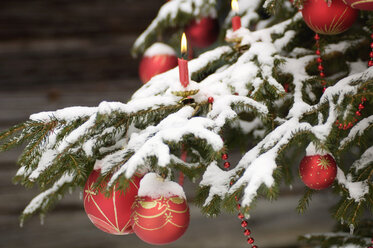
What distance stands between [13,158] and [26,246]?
0.43 meters

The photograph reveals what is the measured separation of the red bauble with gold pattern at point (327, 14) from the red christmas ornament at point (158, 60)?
531mm

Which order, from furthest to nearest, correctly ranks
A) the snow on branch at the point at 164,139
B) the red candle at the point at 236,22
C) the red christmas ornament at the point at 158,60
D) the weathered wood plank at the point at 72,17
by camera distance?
the weathered wood plank at the point at 72,17 < the red christmas ornament at the point at 158,60 < the red candle at the point at 236,22 < the snow on branch at the point at 164,139

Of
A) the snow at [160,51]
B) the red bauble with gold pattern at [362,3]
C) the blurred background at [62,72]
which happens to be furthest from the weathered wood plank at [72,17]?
the red bauble with gold pattern at [362,3]

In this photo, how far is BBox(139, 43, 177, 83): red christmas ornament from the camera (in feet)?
4.19

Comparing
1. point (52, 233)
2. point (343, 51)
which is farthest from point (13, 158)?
point (343, 51)

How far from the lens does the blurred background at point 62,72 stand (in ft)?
5.90

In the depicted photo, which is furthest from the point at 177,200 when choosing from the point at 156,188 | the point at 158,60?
the point at 158,60

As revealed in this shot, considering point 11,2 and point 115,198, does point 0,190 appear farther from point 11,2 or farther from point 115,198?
point 115,198

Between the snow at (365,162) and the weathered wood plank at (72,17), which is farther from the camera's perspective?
the weathered wood plank at (72,17)

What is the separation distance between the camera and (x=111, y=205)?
2.48ft

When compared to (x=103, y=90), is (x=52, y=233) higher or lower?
lower

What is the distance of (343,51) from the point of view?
1.03m

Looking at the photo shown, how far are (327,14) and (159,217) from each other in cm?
56

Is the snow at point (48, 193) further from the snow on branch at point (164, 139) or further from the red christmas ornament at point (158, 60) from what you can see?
the red christmas ornament at point (158, 60)
